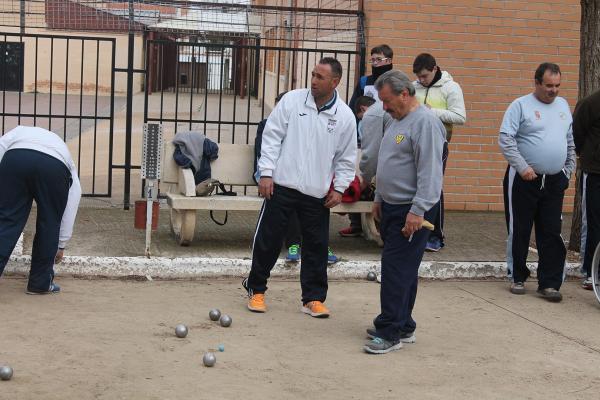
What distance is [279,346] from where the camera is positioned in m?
6.18

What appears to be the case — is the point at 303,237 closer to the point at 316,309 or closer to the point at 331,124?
the point at 316,309

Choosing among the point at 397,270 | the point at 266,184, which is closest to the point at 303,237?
the point at 266,184

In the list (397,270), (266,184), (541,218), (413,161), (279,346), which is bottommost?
(279,346)

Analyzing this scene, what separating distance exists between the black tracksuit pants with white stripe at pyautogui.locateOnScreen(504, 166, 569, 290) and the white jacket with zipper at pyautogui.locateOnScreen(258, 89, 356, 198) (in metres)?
1.79

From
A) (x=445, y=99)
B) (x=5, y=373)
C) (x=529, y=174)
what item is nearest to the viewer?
(x=5, y=373)

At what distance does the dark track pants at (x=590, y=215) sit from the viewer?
816 cm

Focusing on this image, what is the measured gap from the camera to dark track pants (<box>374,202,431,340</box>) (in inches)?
242

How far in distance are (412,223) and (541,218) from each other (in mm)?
2301

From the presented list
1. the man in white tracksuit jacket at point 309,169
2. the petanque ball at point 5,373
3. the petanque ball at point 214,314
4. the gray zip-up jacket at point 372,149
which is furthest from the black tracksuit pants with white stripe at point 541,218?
the petanque ball at point 5,373

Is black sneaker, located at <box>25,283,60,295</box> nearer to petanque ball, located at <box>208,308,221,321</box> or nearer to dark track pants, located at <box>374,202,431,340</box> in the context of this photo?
petanque ball, located at <box>208,308,221,321</box>

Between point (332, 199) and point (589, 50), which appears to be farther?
point (589, 50)

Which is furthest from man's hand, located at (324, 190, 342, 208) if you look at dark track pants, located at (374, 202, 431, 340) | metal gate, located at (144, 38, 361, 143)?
metal gate, located at (144, 38, 361, 143)

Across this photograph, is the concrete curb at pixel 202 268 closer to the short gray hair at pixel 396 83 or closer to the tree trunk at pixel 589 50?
the tree trunk at pixel 589 50

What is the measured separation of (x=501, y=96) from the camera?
11.5 meters
